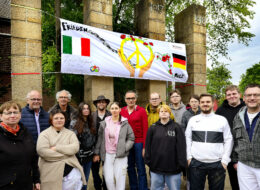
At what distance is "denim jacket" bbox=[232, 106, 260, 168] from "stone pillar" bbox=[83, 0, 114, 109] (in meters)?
4.30

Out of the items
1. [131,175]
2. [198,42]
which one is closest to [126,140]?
[131,175]

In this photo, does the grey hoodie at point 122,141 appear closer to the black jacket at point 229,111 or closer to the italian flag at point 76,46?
the black jacket at point 229,111

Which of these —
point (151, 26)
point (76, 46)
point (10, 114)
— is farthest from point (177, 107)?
point (151, 26)

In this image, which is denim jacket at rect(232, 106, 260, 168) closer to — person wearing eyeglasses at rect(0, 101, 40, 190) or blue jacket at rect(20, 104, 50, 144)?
person wearing eyeglasses at rect(0, 101, 40, 190)

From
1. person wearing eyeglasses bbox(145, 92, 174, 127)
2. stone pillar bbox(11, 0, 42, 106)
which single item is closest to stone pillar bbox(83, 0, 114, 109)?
stone pillar bbox(11, 0, 42, 106)

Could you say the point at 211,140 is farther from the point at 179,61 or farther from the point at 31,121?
the point at 179,61

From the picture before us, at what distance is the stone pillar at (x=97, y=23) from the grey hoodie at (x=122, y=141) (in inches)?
108

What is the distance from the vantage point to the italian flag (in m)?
5.57

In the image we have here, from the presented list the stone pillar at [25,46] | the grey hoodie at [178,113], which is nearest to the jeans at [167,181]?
Result: the grey hoodie at [178,113]

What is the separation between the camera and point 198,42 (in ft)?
27.8

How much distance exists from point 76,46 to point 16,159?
3962mm

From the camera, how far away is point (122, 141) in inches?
141

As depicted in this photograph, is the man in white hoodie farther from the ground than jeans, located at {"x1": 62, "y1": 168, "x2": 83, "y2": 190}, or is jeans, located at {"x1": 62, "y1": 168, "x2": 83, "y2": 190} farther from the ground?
the man in white hoodie

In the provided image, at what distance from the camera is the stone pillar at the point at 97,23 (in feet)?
20.9
